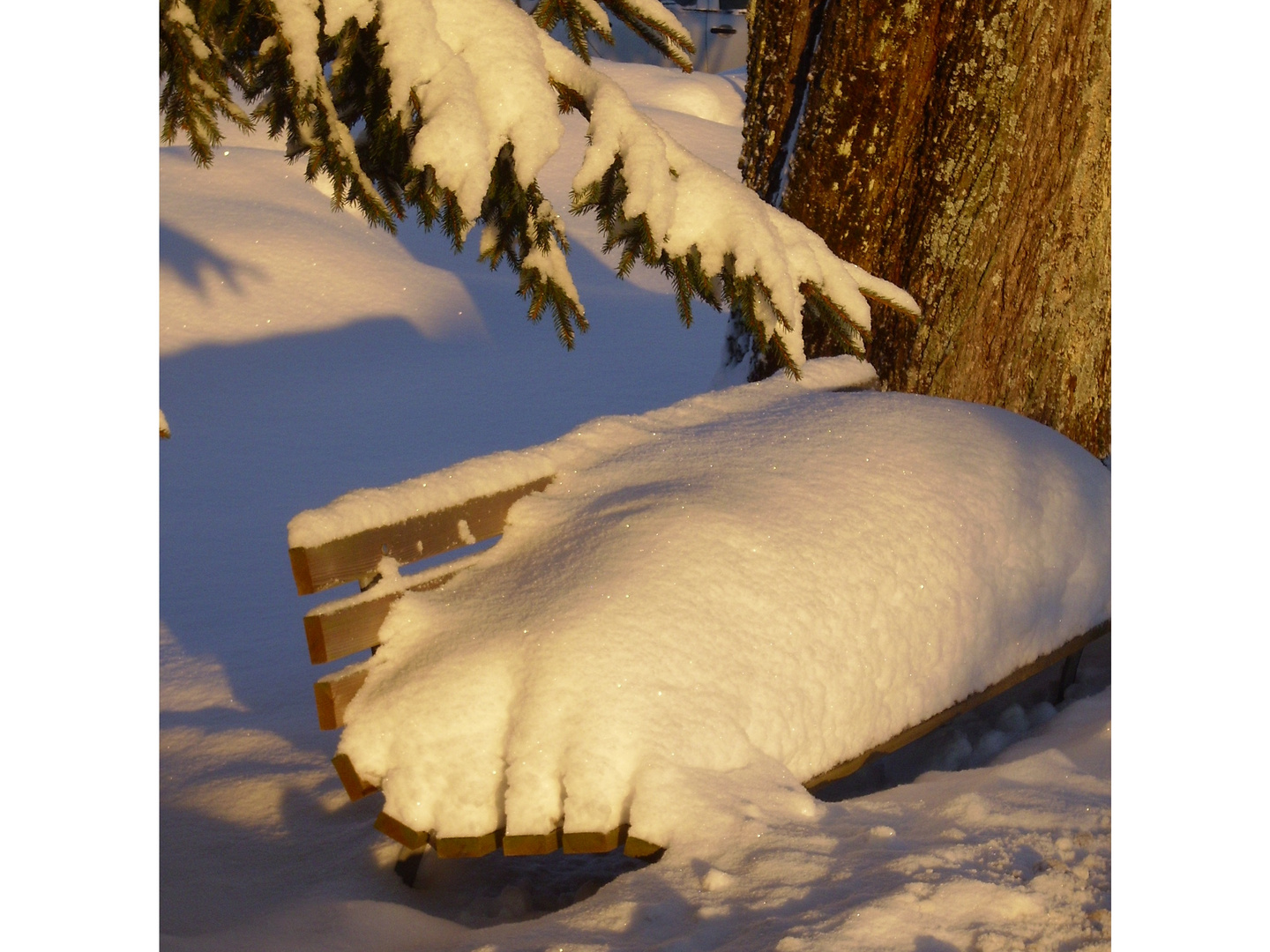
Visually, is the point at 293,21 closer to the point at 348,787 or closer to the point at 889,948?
the point at 348,787

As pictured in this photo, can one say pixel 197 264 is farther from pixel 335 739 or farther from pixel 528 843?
pixel 528 843

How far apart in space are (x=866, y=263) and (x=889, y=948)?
120 inches

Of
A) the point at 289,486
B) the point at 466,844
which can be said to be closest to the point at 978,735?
the point at 466,844

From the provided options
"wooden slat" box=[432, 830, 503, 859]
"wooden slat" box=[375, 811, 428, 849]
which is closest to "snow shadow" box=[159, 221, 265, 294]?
"wooden slat" box=[375, 811, 428, 849]

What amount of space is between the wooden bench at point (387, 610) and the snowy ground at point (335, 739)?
0.46 ft

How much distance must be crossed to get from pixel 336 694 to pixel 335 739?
1.11 meters

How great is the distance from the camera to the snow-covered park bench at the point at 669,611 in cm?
225

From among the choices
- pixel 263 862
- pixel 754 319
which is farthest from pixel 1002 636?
pixel 263 862

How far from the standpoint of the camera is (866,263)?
172 inches

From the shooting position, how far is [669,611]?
7.97 feet

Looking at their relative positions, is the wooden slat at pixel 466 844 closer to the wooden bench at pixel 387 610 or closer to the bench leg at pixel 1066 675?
the wooden bench at pixel 387 610

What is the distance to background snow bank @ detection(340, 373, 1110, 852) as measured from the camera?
88.3 inches

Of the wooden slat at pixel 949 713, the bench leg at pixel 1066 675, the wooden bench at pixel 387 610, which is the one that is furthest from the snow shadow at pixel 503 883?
the bench leg at pixel 1066 675

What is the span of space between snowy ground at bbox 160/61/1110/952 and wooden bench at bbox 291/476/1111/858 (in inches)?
5.5
